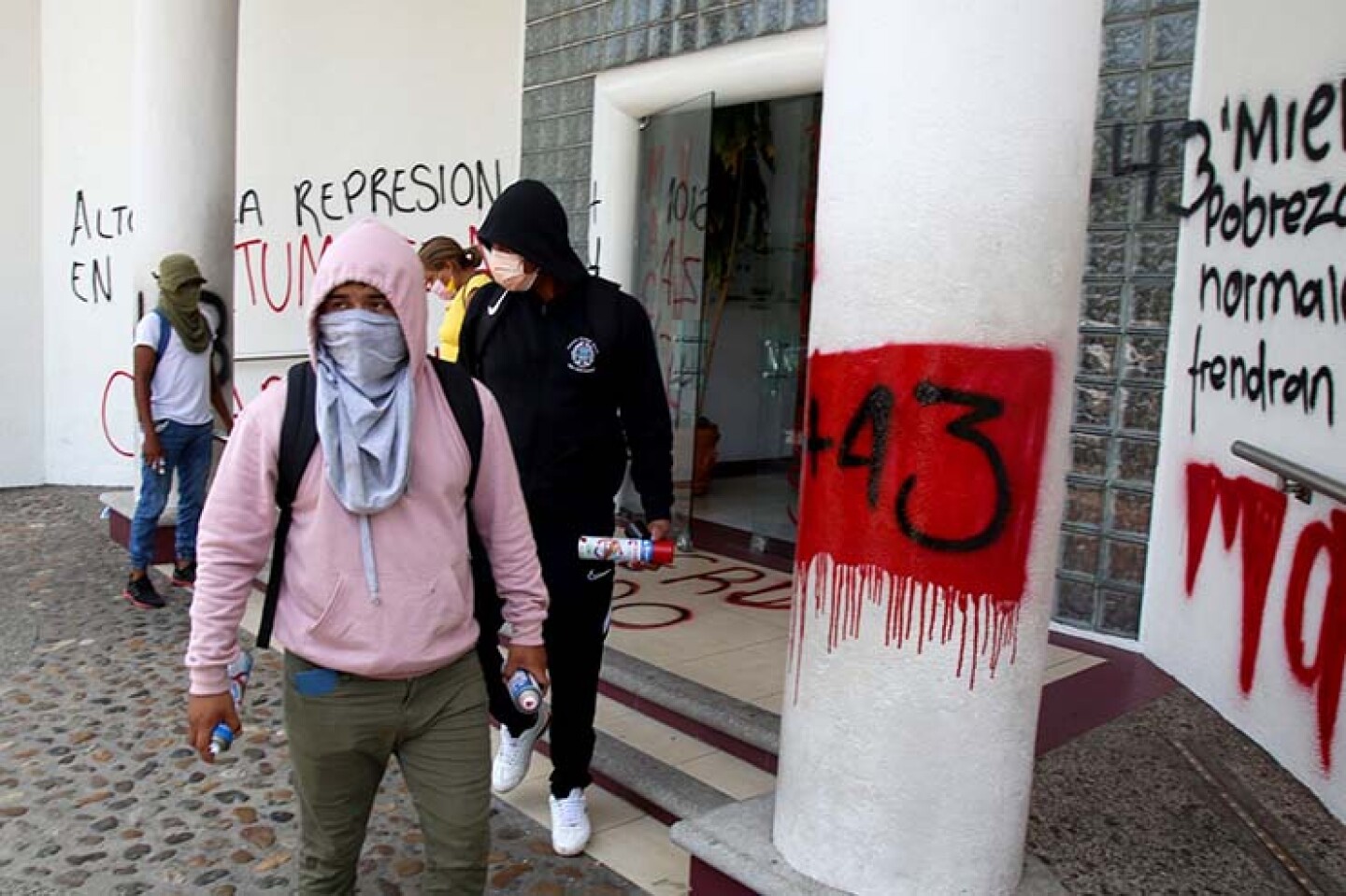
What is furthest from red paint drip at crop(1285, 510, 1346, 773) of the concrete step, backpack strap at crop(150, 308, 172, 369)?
backpack strap at crop(150, 308, 172, 369)

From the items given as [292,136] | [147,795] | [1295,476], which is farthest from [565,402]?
[292,136]

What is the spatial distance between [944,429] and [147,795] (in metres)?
2.98

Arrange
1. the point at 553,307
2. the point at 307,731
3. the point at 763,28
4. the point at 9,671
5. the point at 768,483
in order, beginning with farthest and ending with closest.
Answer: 1. the point at 768,483
2. the point at 763,28
3. the point at 9,671
4. the point at 553,307
5. the point at 307,731

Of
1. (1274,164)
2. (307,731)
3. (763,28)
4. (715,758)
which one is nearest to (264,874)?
(307,731)

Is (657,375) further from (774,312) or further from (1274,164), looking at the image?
(774,312)

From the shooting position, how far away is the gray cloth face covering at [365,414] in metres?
2.27

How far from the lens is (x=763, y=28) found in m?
6.29

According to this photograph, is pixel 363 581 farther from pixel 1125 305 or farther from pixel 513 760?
pixel 1125 305

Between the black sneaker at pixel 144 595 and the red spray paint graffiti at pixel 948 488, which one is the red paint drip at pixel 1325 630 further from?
the black sneaker at pixel 144 595

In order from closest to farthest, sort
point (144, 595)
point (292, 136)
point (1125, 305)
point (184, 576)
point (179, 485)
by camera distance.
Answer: point (1125, 305) → point (144, 595) → point (179, 485) → point (184, 576) → point (292, 136)

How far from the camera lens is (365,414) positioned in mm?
2287

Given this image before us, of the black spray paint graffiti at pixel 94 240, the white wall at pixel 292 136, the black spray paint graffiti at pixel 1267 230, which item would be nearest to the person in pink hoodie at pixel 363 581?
the black spray paint graffiti at pixel 1267 230

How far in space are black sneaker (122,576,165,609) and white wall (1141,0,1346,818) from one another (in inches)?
193

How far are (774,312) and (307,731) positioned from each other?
24.1 ft
